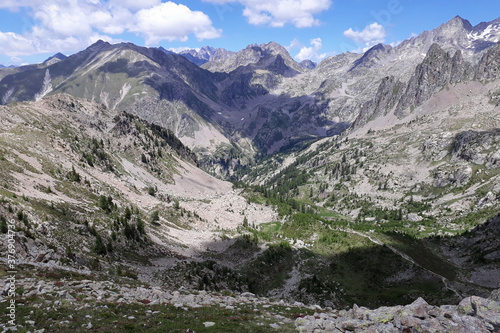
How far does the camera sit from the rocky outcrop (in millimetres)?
16406

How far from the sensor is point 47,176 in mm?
56625

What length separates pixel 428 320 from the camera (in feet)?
56.7

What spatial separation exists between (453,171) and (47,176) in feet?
772

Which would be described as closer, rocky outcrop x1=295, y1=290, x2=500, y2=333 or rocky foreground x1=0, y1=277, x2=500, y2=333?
rocky outcrop x1=295, y1=290, x2=500, y2=333

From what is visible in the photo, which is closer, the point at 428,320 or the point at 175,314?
the point at 428,320

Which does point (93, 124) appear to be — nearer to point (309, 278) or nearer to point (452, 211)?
point (309, 278)

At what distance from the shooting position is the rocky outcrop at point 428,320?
646 inches

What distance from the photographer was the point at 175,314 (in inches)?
842

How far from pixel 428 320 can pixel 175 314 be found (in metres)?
17.6

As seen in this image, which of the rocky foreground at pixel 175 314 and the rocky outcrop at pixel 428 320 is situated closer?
the rocky outcrop at pixel 428 320

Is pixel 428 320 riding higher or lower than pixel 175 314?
higher

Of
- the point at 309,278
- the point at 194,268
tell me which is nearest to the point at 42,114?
the point at 194,268

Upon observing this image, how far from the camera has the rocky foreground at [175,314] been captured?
16531mm

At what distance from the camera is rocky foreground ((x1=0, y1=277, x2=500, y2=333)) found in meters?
16.5
